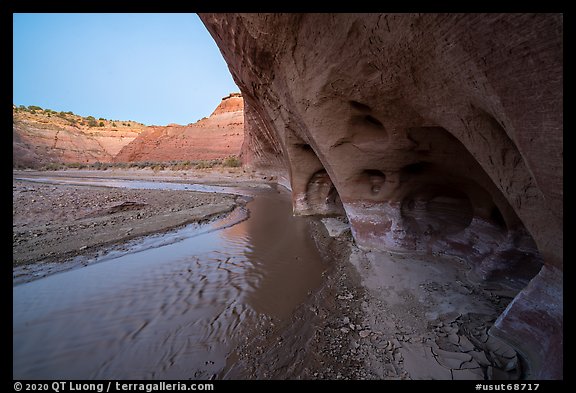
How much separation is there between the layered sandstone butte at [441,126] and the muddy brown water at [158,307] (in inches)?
Answer: 86.4

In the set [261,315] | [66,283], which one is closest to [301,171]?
[261,315]

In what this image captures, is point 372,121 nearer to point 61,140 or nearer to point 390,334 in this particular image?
point 390,334

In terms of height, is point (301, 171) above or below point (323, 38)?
below

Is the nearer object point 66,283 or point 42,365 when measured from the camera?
point 42,365

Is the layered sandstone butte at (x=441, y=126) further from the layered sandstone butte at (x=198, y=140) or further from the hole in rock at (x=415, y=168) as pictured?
the layered sandstone butte at (x=198, y=140)

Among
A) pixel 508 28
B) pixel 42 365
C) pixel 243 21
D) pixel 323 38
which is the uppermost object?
pixel 243 21

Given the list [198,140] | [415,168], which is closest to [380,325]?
[415,168]

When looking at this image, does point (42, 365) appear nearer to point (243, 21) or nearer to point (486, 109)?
point (486, 109)

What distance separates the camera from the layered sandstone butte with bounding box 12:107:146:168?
40.9 meters

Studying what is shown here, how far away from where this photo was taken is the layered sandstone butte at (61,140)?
40.9m

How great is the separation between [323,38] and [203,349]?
14.8 feet

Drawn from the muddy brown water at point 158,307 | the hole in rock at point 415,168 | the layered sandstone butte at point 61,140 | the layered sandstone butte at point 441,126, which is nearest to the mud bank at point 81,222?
the muddy brown water at point 158,307

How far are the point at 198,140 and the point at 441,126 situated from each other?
1811 inches

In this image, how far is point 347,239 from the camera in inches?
235
